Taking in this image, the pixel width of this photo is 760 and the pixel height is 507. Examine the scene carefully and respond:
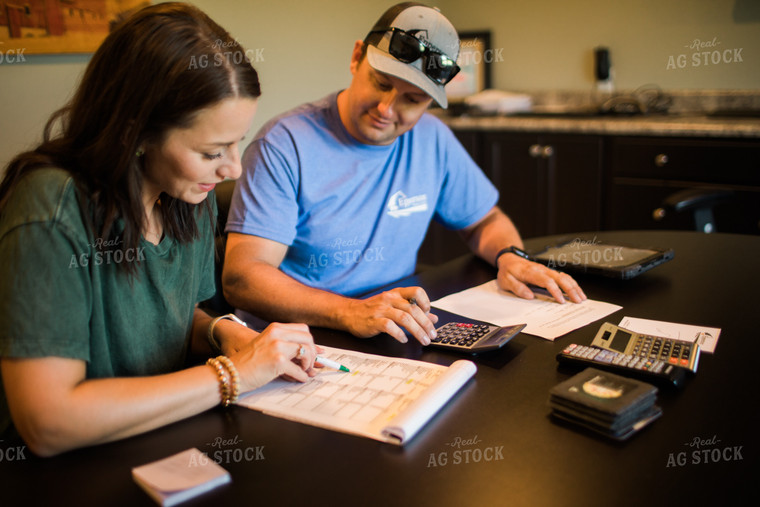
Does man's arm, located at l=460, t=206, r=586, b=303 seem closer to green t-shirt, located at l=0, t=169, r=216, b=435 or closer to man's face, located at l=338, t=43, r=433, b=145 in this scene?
man's face, located at l=338, t=43, r=433, b=145

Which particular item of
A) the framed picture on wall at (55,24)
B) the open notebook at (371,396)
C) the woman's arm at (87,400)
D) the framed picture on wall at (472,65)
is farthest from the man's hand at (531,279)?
the framed picture on wall at (472,65)

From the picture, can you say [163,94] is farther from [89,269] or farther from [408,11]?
[408,11]

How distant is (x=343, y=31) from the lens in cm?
349

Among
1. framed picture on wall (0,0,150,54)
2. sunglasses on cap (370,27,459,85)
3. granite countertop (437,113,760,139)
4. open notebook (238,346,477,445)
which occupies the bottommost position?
open notebook (238,346,477,445)

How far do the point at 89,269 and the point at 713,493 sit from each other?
32.9 inches

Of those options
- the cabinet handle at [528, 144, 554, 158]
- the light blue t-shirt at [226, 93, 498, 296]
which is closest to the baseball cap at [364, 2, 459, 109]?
the light blue t-shirt at [226, 93, 498, 296]

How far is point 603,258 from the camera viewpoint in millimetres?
1592

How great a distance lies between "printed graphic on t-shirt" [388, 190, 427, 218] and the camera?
1.73 meters

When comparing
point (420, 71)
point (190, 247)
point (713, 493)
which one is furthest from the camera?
point (420, 71)

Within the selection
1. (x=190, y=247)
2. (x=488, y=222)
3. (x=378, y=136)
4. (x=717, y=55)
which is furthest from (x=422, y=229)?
(x=717, y=55)

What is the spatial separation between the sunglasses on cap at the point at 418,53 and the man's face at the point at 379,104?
52 millimetres

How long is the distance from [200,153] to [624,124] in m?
2.59

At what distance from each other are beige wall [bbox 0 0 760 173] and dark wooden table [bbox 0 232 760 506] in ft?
7.87

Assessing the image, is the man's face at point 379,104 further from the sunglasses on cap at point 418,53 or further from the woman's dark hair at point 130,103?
the woman's dark hair at point 130,103
